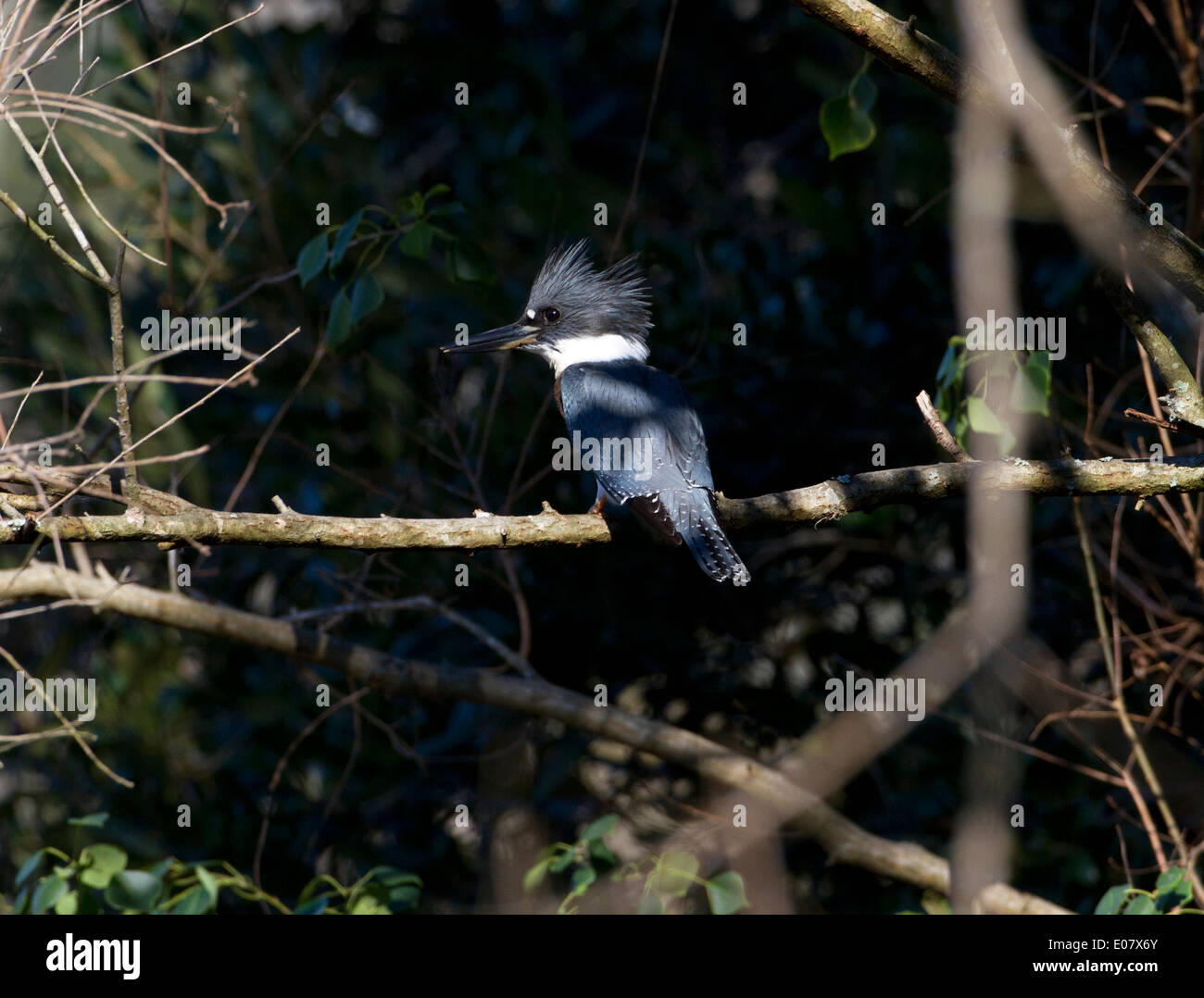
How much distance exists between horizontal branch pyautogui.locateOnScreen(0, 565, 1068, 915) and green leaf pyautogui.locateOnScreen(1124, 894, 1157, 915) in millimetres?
591

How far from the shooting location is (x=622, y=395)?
3.20m

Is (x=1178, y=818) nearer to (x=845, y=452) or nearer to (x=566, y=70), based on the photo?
(x=845, y=452)

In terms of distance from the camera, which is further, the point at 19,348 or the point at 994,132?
the point at 19,348

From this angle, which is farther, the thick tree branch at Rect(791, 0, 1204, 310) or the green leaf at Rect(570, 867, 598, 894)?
the green leaf at Rect(570, 867, 598, 894)

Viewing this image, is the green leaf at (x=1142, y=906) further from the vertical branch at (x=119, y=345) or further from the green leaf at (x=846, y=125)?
the vertical branch at (x=119, y=345)

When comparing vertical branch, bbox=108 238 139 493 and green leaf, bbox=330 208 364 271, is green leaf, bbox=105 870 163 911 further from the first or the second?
green leaf, bbox=330 208 364 271

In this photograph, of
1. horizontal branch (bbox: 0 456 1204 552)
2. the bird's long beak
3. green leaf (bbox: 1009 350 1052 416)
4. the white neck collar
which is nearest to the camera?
horizontal branch (bbox: 0 456 1204 552)

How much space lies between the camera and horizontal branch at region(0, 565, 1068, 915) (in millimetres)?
3045

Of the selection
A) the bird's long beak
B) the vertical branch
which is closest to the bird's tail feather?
the bird's long beak

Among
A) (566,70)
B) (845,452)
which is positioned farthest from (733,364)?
(566,70)

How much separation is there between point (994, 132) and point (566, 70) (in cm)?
251

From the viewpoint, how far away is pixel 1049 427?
10.5 feet

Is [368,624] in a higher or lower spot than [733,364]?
lower
